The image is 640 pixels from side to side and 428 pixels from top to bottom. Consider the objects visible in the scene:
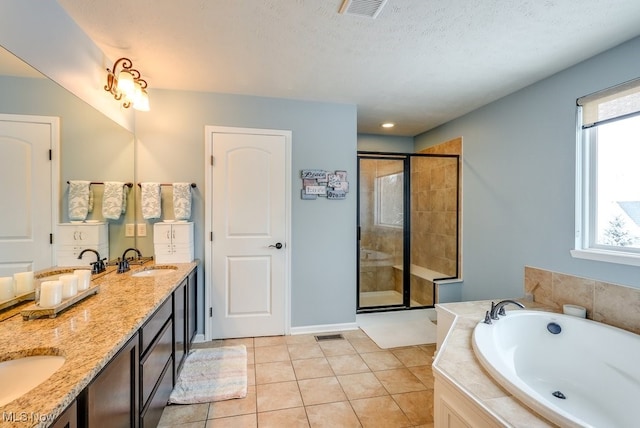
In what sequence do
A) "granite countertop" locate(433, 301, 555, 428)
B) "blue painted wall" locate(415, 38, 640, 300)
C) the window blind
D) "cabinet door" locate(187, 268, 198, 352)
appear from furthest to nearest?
1. "cabinet door" locate(187, 268, 198, 352)
2. "blue painted wall" locate(415, 38, 640, 300)
3. the window blind
4. "granite countertop" locate(433, 301, 555, 428)

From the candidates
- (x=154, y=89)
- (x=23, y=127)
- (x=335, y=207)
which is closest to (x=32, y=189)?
(x=23, y=127)

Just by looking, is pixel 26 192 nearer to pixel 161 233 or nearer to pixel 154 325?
pixel 154 325

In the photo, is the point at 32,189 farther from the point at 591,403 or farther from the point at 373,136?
the point at 373,136

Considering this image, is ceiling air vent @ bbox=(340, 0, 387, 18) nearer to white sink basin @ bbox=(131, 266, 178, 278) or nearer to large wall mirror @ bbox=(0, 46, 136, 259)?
large wall mirror @ bbox=(0, 46, 136, 259)

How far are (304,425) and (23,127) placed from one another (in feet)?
7.11

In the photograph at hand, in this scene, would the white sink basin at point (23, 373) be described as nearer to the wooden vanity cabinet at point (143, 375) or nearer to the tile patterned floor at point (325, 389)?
the wooden vanity cabinet at point (143, 375)

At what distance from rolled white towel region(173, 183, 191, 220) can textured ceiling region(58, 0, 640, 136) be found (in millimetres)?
936

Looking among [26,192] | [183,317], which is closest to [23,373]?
[26,192]

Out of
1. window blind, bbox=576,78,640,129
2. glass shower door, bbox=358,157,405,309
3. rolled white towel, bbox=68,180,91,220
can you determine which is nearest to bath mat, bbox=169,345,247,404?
rolled white towel, bbox=68,180,91,220

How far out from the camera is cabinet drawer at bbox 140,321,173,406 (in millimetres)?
1404

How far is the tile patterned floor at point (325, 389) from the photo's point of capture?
1.80 m

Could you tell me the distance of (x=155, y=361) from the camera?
1.57m

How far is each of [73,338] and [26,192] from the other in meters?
0.78

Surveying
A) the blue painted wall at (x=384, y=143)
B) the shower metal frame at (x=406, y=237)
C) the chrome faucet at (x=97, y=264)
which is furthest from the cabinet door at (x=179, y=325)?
the blue painted wall at (x=384, y=143)
